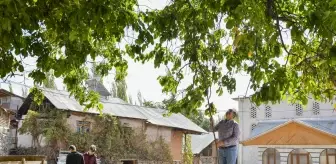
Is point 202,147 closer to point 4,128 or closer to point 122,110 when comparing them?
point 122,110

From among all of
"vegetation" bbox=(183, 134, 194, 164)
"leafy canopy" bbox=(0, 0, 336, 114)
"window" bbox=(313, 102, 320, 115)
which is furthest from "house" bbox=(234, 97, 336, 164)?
"leafy canopy" bbox=(0, 0, 336, 114)

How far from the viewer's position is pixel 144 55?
7629mm

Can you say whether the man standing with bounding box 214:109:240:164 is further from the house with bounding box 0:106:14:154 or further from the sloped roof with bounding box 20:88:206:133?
the house with bounding box 0:106:14:154

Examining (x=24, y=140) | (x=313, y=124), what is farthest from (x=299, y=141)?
(x=24, y=140)

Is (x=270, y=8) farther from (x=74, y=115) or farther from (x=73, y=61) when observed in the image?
(x=74, y=115)

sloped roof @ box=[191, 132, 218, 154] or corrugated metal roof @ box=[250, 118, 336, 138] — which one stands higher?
corrugated metal roof @ box=[250, 118, 336, 138]

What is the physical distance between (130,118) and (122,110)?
37.6 inches

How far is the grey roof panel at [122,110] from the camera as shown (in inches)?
984

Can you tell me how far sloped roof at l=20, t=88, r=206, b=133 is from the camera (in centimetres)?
2495

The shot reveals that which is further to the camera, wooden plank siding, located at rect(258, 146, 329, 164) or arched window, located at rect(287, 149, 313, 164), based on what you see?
arched window, located at rect(287, 149, 313, 164)

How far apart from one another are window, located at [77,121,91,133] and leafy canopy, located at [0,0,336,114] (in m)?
17.3

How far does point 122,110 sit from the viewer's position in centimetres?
2923

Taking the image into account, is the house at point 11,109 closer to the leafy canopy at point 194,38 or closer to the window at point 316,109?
the leafy canopy at point 194,38

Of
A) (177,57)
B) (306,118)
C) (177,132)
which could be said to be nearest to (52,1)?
(177,57)
